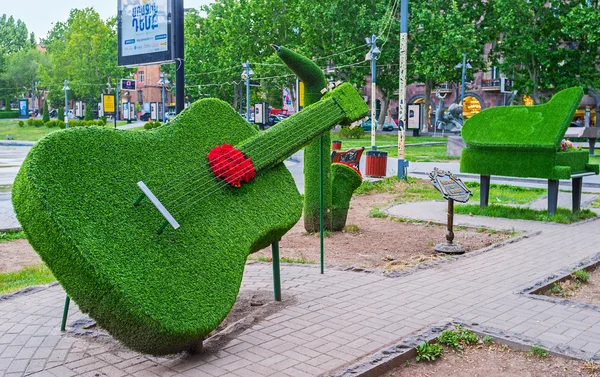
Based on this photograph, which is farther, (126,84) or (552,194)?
(126,84)

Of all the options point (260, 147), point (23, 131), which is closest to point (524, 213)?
point (260, 147)

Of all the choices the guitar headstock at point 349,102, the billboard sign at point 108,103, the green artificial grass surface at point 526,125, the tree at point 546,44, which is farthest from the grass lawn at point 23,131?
Answer: the guitar headstock at point 349,102

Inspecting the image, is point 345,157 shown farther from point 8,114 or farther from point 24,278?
point 8,114

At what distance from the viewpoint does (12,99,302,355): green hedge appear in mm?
3482

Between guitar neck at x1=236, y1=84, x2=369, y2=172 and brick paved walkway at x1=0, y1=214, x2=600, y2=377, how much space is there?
137cm

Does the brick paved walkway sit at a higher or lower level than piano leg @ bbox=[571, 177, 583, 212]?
lower

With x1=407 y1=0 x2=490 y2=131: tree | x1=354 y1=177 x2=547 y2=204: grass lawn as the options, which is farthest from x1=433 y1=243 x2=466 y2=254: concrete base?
x1=407 y1=0 x2=490 y2=131: tree

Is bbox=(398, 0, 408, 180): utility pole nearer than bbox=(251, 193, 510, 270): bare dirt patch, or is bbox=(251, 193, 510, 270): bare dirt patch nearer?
bbox=(251, 193, 510, 270): bare dirt patch

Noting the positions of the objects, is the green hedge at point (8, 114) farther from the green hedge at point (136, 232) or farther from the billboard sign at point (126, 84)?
the green hedge at point (136, 232)

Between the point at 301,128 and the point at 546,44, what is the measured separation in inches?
1056

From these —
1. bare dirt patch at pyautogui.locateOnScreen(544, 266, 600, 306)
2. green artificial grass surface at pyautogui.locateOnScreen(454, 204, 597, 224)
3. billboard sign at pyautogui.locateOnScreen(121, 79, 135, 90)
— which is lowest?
bare dirt patch at pyautogui.locateOnScreen(544, 266, 600, 306)

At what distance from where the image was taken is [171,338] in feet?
11.8

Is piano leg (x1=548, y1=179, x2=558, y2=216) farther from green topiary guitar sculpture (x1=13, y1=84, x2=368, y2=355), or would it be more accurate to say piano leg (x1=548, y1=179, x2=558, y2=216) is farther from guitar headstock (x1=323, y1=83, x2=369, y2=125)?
green topiary guitar sculpture (x1=13, y1=84, x2=368, y2=355)

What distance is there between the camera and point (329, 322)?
16.3 feet
